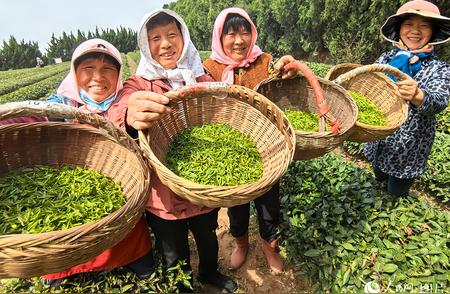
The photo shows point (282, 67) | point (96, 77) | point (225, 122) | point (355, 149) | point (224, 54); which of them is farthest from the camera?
point (355, 149)

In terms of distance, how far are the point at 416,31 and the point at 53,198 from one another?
9.38 feet

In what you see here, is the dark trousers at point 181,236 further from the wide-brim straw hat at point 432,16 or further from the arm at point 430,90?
the wide-brim straw hat at point 432,16

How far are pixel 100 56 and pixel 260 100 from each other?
1.08 meters

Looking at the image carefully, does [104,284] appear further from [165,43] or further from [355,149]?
[355,149]

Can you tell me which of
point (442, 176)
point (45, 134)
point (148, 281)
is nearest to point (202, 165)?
point (148, 281)

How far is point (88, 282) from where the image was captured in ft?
5.96

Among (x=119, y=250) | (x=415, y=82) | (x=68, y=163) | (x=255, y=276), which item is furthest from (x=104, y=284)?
(x=415, y=82)

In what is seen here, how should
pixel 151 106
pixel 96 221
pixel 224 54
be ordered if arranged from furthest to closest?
pixel 224 54, pixel 151 106, pixel 96 221

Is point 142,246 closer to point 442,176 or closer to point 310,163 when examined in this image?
point 310,163

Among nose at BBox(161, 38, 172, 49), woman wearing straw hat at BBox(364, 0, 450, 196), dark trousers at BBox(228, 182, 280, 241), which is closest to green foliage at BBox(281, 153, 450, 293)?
dark trousers at BBox(228, 182, 280, 241)

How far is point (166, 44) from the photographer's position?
1.98m

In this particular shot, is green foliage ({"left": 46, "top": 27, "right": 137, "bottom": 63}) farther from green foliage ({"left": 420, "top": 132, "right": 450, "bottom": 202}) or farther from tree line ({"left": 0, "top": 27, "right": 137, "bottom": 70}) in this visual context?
green foliage ({"left": 420, "top": 132, "right": 450, "bottom": 202})

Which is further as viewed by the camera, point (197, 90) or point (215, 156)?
point (215, 156)

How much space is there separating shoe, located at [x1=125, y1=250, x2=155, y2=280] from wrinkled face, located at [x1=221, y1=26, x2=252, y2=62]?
1.64 meters
